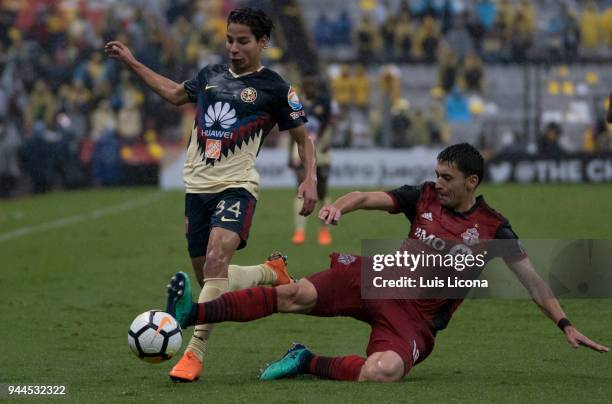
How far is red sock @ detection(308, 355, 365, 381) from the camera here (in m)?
7.07

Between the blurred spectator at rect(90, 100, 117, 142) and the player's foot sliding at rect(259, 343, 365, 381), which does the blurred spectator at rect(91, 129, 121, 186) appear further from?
the player's foot sliding at rect(259, 343, 365, 381)

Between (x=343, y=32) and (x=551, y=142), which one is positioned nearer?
(x=551, y=142)

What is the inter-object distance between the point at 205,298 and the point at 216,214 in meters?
0.55

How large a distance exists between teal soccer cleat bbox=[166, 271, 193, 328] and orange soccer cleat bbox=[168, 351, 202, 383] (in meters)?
0.48

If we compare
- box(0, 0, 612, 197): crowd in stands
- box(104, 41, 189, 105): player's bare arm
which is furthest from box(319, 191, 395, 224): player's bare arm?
box(0, 0, 612, 197): crowd in stands

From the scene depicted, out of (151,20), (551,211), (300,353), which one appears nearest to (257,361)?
(300,353)

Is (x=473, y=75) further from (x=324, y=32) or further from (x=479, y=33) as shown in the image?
(x=324, y=32)

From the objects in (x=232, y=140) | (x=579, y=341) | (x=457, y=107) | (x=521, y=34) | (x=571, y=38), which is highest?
(x=521, y=34)

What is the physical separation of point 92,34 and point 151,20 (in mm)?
1698

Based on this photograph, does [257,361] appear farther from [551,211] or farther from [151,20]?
[151,20]

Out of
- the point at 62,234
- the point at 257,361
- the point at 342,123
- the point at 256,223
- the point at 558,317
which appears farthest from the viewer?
the point at 342,123

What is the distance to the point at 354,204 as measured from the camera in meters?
6.86

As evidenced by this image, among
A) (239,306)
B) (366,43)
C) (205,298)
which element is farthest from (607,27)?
(239,306)

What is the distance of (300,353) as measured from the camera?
7281 mm
